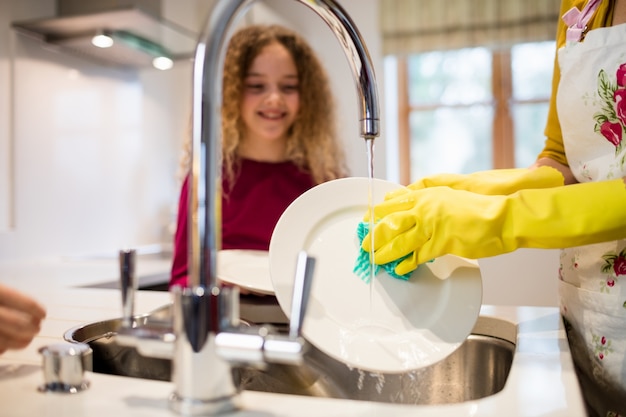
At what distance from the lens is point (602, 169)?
0.71 metres

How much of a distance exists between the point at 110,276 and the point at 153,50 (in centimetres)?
88

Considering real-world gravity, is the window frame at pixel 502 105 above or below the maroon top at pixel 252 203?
above

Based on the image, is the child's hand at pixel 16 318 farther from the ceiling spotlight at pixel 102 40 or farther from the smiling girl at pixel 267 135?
the ceiling spotlight at pixel 102 40

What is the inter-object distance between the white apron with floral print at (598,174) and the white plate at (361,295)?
0.16 meters

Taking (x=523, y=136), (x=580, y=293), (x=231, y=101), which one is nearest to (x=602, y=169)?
(x=580, y=293)

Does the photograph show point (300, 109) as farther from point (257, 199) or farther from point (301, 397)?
point (301, 397)

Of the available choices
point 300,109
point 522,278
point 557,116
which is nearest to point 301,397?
point 557,116

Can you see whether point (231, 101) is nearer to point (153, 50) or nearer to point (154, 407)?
point (153, 50)

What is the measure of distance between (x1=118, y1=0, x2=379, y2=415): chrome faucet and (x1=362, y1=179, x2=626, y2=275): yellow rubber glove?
292 millimetres

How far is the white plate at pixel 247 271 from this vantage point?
954 mm

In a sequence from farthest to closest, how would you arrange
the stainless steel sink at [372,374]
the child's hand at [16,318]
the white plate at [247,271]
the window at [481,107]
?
the window at [481,107]
the white plate at [247,271]
the stainless steel sink at [372,374]
the child's hand at [16,318]

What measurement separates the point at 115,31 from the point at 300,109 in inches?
27.5

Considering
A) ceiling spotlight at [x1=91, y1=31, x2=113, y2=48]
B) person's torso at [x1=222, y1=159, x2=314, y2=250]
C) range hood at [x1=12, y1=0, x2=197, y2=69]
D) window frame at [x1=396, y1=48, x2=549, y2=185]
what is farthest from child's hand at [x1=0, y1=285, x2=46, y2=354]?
window frame at [x1=396, y1=48, x2=549, y2=185]

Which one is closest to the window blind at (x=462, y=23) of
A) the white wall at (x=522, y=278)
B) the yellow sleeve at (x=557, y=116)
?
the white wall at (x=522, y=278)
